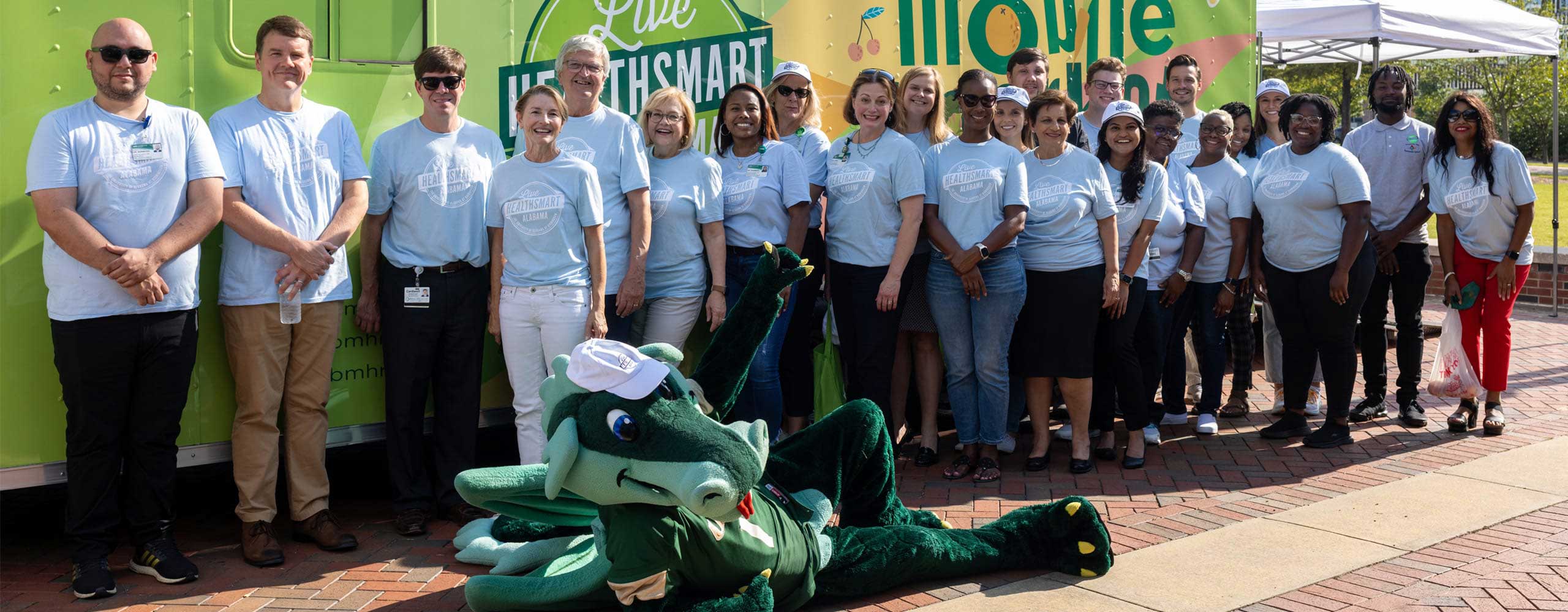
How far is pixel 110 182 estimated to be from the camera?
4.33 meters

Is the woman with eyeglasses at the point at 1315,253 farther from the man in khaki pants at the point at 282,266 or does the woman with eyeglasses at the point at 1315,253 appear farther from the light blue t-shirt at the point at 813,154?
the man in khaki pants at the point at 282,266

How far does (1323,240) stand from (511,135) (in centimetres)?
419

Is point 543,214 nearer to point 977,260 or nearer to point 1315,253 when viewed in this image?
point 977,260

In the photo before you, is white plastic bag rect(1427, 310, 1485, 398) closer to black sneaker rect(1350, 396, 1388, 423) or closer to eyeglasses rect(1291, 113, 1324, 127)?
black sneaker rect(1350, 396, 1388, 423)

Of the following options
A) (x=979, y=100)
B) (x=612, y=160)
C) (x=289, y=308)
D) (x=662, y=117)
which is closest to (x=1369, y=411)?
(x=979, y=100)

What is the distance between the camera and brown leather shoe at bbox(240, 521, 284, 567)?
15.6 ft

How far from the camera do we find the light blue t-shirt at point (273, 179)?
4.68 meters

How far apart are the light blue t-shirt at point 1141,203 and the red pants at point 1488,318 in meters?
2.07

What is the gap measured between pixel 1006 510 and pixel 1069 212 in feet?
4.73

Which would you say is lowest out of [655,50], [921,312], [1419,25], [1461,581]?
[1461,581]

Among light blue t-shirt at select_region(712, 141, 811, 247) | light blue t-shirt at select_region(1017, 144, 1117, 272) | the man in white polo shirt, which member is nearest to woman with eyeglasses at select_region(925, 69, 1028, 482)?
light blue t-shirt at select_region(1017, 144, 1117, 272)

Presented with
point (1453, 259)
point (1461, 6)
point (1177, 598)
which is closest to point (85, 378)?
point (1177, 598)

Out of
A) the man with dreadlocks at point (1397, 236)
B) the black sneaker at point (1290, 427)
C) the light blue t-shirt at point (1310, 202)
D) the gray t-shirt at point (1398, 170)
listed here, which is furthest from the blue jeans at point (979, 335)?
the gray t-shirt at point (1398, 170)

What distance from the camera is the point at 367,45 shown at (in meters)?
5.16
